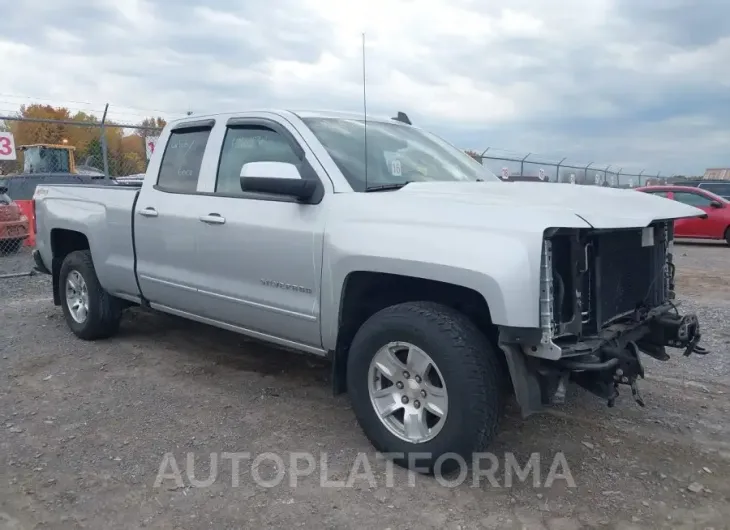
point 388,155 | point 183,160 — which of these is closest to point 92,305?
point 183,160

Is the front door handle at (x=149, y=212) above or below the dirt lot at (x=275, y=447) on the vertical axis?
above

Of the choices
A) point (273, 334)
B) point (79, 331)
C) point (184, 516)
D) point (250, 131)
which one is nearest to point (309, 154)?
point (250, 131)

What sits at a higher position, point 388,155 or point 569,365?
point 388,155

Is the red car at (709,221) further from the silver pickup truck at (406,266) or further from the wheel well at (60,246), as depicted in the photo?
the wheel well at (60,246)

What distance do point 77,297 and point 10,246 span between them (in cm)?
632

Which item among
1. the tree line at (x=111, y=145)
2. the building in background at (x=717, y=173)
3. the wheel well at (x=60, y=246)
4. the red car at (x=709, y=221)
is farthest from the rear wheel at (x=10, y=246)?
the building in background at (x=717, y=173)

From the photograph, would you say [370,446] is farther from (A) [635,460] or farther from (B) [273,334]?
(A) [635,460]

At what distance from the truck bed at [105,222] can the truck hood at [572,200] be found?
2590 mm

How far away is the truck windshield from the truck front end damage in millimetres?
1260

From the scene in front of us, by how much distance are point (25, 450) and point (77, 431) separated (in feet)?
1.04

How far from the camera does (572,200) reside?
3443 millimetres

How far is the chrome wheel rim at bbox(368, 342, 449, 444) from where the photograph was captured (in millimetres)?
3365

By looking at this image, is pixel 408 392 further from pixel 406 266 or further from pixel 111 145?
pixel 111 145

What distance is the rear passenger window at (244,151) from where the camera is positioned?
427 cm
